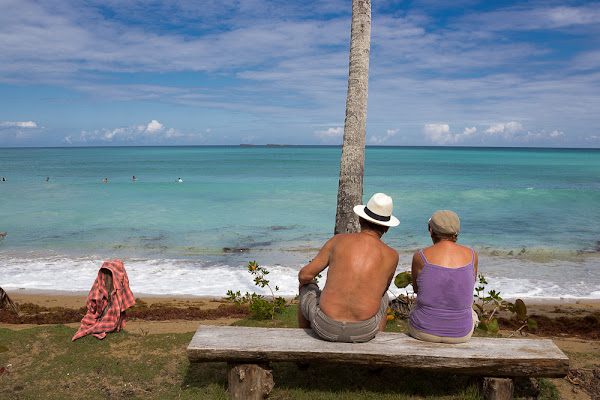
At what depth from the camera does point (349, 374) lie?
15.4ft

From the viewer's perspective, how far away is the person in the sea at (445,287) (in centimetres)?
388

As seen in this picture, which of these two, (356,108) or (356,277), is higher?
(356,108)

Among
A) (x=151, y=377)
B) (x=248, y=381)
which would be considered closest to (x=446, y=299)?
(x=248, y=381)

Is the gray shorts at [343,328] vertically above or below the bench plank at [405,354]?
above

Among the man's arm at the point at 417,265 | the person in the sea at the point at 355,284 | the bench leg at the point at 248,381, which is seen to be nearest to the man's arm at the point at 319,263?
the person in the sea at the point at 355,284

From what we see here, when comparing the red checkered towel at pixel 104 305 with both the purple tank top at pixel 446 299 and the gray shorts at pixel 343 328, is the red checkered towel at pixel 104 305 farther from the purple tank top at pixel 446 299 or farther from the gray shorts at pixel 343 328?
the purple tank top at pixel 446 299

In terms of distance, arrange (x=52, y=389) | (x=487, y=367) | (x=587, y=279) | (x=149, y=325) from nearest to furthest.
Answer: (x=487, y=367) < (x=52, y=389) < (x=149, y=325) < (x=587, y=279)

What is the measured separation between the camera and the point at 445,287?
3.89 m

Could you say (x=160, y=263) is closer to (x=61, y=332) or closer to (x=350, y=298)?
(x=61, y=332)

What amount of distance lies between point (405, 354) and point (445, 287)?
2.29 ft

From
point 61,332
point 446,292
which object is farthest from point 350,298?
point 61,332

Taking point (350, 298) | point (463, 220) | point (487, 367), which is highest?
point (350, 298)

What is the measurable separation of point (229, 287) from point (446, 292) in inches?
289

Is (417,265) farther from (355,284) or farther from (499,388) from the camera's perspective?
(499,388)
